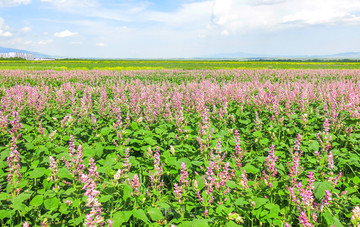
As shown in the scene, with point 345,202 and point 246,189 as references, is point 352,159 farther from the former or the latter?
point 246,189

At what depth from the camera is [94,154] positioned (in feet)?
12.7

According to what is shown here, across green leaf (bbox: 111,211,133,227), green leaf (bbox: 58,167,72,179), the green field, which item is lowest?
green leaf (bbox: 111,211,133,227)

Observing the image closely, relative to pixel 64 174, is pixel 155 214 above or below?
below

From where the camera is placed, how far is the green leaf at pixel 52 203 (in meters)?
2.72

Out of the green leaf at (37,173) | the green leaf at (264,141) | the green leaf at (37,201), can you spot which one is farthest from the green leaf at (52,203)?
the green leaf at (264,141)

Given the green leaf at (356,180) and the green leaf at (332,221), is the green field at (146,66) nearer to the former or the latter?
the green leaf at (356,180)

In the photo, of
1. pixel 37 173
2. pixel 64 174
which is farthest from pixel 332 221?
pixel 37 173

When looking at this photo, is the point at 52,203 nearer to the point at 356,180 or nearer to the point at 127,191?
the point at 127,191

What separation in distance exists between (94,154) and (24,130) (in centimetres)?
229

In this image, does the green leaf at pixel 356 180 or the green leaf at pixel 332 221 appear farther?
the green leaf at pixel 356 180

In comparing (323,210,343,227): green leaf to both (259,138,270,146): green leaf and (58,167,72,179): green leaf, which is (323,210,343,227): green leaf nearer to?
(259,138,270,146): green leaf

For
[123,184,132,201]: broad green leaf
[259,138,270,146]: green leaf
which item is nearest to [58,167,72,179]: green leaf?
[123,184,132,201]: broad green leaf

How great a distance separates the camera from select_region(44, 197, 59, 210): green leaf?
272 cm

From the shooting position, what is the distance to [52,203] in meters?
2.78
